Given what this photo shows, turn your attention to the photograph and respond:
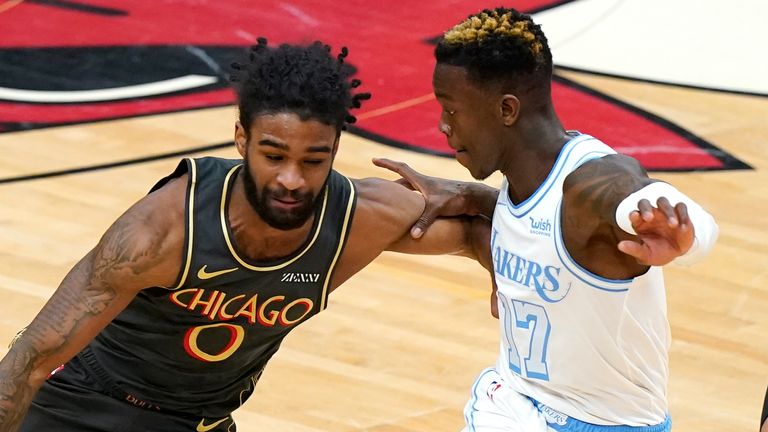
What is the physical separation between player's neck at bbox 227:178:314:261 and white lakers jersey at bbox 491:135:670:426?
56 centimetres

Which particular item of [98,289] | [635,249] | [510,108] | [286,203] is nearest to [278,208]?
[286,203]

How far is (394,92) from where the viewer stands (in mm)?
8633

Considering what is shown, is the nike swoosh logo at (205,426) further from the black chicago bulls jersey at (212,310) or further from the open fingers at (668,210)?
the open fingers at (668,210)

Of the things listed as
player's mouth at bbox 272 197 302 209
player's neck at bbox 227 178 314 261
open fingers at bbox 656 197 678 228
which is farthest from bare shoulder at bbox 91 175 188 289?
open fingers at bbox 656 197 678 228

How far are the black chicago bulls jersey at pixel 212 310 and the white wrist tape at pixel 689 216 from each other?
0.99m

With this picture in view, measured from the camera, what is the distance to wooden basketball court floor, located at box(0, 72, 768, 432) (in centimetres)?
537

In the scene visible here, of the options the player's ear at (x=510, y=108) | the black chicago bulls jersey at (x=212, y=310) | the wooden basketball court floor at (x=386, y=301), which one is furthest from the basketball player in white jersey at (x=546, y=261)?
the wooden basketball court floor at (x=386, y=301)

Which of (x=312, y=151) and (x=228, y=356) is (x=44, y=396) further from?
(x=312, y=151)

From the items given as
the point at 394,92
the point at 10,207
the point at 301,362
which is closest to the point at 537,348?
the point at 301,362

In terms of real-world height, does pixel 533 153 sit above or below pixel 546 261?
above

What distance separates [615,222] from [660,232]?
204 mm

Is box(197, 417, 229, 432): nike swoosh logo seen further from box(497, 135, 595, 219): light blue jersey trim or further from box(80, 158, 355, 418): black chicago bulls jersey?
box(497, 135, 595, 219): light blue jersey trim

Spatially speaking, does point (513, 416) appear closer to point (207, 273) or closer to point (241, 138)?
point (207, 273)

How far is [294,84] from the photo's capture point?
3592 millimetres
